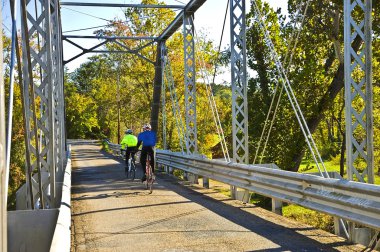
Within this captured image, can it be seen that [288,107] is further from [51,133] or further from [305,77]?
[51,133]

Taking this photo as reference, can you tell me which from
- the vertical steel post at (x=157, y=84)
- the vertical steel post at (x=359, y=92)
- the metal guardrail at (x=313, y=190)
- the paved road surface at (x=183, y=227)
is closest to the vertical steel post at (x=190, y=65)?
the metal guardrail at (x=313, y=190)

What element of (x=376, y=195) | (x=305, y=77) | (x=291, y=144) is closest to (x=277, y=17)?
(x=305, y=77)

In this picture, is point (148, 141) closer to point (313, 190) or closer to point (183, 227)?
point (183, 227)

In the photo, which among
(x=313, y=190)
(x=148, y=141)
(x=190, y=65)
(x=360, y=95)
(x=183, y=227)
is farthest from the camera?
(x=190, y=65)

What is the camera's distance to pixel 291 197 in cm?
782

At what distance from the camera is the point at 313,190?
7.04 m

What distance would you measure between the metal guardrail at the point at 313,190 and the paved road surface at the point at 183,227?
42 cm

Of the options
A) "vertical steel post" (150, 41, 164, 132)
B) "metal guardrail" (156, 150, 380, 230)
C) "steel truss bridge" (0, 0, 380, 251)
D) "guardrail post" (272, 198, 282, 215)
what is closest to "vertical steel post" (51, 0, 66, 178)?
"steel truss bridge" (0, 0, 380, 251)

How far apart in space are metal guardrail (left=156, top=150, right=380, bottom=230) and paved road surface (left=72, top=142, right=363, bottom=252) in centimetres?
42

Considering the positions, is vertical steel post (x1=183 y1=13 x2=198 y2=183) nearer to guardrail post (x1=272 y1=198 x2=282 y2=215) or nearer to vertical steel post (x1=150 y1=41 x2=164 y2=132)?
vertical steel post (x1=150 y1=41 x2=164 y2=132)

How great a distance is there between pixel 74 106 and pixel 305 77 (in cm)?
5789

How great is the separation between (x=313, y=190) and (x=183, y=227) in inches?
80.9

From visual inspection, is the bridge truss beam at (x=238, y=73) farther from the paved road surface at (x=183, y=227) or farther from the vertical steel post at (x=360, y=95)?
the vertical steel post at (x=360, y=95)

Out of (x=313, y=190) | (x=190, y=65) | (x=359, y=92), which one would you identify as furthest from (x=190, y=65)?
(x=359, y=92)
